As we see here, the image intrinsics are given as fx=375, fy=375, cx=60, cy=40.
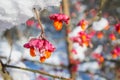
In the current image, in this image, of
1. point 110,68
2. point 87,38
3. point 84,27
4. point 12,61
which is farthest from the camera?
point 110,68

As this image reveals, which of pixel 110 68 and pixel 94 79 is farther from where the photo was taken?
pixel 110 68

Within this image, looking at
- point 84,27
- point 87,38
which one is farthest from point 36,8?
point 87,38

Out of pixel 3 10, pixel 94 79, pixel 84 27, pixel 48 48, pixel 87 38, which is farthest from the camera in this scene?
pixel 94 79

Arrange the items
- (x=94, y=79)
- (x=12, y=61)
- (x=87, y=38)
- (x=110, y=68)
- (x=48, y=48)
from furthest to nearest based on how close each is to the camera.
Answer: (x=110, y=68) < (x=94, y=79) < (x=87, y=38) < (x=12, y=61) < (x=48, y=48)

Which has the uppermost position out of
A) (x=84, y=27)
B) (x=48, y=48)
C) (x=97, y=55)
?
(x=97, y=55)

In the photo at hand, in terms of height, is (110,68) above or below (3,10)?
above

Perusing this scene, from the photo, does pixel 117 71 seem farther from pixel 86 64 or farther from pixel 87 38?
pixel 87 38

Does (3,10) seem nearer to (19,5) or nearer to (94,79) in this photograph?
(19,5)

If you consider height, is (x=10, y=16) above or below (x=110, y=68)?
below

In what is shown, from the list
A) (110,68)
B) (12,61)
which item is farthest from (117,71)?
(12,61)
